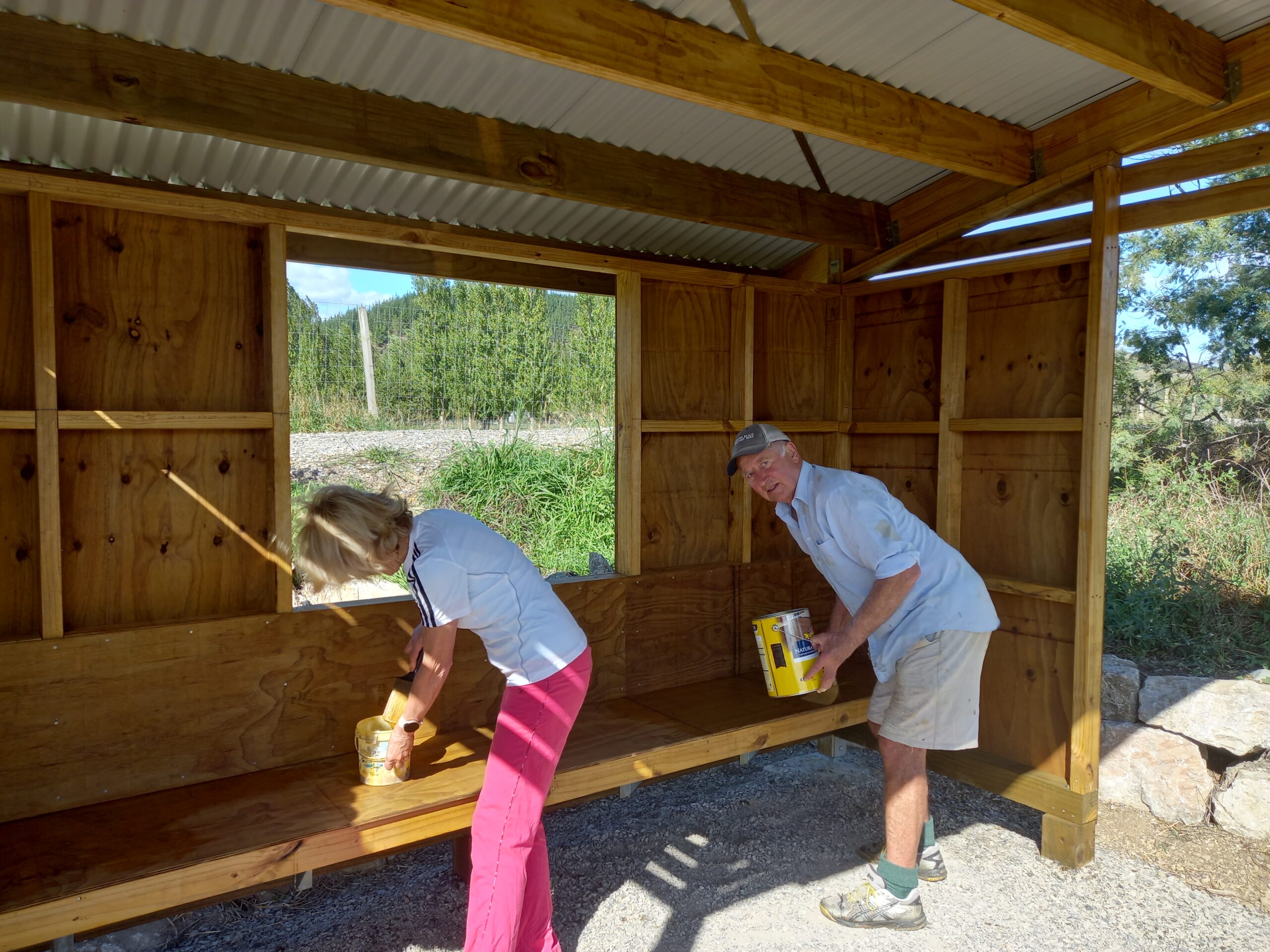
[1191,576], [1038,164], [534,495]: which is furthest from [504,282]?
[1191,576]

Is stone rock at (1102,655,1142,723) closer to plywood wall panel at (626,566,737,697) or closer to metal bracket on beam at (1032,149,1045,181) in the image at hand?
plywood wall panel at (626,566,737,697)

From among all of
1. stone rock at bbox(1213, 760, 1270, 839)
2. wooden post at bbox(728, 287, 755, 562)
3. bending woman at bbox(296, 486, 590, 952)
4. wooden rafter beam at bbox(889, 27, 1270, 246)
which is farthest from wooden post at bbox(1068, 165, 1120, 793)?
bending woman at bbox(296, 486, 590, 952)

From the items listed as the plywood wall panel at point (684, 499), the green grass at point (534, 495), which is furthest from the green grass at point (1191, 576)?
the green grass at point (534, 495)

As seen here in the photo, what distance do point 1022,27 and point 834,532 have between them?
1.52m

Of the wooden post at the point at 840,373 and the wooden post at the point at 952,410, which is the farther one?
the wooden post at the point at 840,373

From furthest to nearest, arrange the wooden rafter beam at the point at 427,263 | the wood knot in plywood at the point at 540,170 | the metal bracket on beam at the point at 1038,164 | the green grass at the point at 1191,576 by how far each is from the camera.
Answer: the green grass at the point at 1191,576, the metal bracket on beam at the point at 1038,164, the wooden rafter beam at the point at 427,263, the wood knot in plywood at the point at 540,170

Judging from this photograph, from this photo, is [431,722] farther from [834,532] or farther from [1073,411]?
[1073,411]

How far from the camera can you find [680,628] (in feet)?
13.1

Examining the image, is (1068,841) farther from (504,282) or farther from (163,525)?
(163,525)

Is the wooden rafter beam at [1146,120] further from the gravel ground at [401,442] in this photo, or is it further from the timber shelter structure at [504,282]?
the gravel ground at [401,442]

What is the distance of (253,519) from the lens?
3047 mm

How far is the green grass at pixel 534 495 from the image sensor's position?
802 cm

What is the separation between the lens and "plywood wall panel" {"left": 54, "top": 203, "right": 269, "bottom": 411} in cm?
273

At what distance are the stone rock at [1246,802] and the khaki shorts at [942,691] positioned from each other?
5.01 feet
